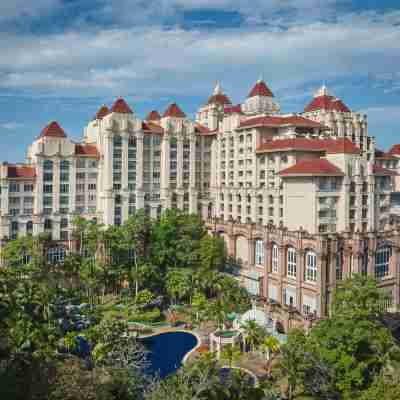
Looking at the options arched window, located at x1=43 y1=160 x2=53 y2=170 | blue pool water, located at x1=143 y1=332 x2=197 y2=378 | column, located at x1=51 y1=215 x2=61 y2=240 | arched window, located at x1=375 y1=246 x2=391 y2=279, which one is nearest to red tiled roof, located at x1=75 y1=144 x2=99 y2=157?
arched window, located at x1=43 y1=160 x2=53 y2=170

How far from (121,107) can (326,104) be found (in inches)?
1407

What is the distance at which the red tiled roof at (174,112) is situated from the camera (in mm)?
73938

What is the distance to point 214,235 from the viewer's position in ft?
225

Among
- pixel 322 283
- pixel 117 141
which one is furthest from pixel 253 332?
pixel 117 141

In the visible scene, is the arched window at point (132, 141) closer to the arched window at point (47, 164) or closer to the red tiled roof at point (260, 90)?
the arched window at point (47, 164)

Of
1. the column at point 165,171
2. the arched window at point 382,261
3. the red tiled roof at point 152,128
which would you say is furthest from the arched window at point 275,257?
the red tiled roof at point 152,128

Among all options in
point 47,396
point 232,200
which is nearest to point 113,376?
point 47,396

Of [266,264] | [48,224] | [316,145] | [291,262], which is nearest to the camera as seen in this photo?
[291,262]

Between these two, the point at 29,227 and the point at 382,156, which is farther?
the point at 382,156

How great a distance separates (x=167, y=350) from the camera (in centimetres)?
4597

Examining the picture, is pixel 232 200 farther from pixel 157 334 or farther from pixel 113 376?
pixel 113 376

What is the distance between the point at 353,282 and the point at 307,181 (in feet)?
59.1

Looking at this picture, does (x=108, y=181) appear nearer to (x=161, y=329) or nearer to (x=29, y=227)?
(x=29, y=227)

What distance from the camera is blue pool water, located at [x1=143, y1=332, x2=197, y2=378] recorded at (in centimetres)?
4138
